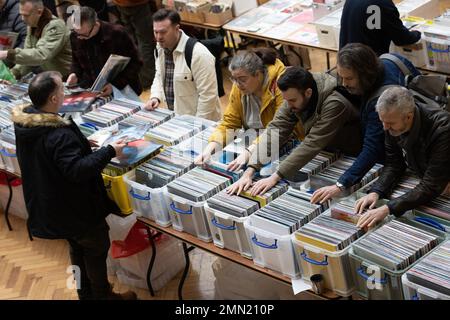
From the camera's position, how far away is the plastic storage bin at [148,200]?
4137 mm

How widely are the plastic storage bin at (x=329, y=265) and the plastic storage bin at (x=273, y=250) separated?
0.06m

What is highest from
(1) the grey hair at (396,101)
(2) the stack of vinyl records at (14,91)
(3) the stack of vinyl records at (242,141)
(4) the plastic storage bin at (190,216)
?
(1) the grey hair at (396,101)

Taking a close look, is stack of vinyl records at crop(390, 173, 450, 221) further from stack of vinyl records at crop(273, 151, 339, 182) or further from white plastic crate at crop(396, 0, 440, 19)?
white plastic crate at crop(396, 0, 440, 19)

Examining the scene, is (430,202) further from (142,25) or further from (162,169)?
(142,25)

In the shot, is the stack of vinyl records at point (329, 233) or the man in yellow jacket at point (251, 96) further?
the man in yellow jacket at point (251, 96)

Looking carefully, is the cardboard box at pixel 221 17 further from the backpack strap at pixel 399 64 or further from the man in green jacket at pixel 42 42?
the backpack strap at pixel 399 64

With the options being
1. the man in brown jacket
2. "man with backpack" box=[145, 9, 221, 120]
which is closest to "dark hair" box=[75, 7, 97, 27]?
"man with backpack" box=[145, 9, 221, 120]

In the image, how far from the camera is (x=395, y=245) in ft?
10.5

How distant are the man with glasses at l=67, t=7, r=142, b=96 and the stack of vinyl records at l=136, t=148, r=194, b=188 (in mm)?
1139

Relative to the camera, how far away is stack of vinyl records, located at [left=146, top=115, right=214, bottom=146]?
4.54 metres

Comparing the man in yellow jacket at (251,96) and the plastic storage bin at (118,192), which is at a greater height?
the man in yellow jacket at (251,96)

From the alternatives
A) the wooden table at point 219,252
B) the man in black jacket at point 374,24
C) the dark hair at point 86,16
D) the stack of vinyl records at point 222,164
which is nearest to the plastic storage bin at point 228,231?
the wooden table at point 219,252

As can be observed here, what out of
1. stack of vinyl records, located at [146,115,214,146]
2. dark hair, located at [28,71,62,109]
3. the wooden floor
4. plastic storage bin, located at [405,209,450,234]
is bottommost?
the wooden floor
